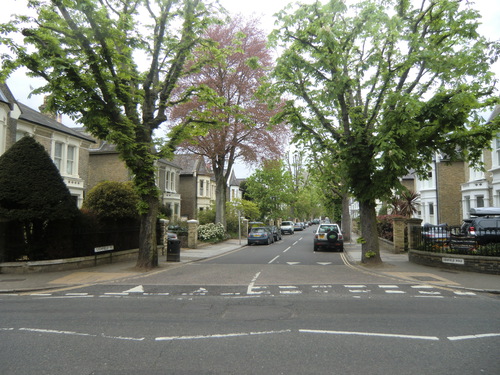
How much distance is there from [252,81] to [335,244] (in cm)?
1357

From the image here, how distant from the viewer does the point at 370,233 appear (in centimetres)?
1441

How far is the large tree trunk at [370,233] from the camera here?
46.9 ft

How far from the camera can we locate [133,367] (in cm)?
437

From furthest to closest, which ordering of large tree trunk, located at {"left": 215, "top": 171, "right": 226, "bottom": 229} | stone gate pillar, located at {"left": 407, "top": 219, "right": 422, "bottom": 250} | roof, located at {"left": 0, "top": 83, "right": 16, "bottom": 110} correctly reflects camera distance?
large tree trunk, located at {"left": 215, "top": 171, "right": 226, "bottom": 229}, roof, located at {"left": 0, "top": 83, "right": 16, "bottom": 110}, stone gate pillar, located at {"left": 407, "top": 219, "right": 422, "bottom": 250}

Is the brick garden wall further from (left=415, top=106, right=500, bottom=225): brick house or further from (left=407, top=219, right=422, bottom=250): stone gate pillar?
(left=415, top=106, right=500, bottom=225): brick house

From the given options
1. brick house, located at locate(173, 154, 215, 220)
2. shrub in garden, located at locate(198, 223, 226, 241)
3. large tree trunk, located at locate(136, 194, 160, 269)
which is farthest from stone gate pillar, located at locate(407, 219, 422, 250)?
brick house, located at locate(173, 154, 215, 220)

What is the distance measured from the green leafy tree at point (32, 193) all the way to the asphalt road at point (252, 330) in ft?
12.5

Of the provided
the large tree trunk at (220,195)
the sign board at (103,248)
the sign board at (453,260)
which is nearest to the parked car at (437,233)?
the sign board at (453,260)

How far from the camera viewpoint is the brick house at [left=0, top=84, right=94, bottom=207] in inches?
725

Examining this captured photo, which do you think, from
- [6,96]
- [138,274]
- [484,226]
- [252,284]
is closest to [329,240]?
[484,226]

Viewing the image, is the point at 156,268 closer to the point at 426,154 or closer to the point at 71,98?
the point at 71,98

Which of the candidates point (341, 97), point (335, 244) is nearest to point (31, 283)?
point (341, 97)

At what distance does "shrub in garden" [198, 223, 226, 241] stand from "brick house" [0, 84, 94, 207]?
920 cm

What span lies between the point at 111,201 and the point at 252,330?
12.2 metres
